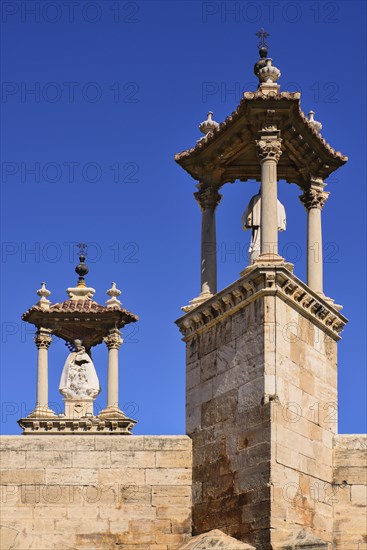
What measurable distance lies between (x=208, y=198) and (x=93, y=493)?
492 cm

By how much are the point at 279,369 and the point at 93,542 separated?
11.3 feet

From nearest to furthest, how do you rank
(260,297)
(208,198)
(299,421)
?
(299,421), (260,297), (208,198)

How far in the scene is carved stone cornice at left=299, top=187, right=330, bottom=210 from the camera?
19.1 meters

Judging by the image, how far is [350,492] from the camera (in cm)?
1702

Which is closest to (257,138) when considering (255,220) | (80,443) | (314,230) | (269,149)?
(269,149)

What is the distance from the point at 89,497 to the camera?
17109 mm

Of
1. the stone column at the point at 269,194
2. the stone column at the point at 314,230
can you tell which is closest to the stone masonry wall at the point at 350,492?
the stone column at the point at 314,230

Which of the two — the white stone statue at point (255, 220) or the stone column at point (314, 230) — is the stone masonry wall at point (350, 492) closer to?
the stone column at point (314, 230)

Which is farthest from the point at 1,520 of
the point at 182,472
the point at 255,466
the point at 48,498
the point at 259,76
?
the point at 259,76

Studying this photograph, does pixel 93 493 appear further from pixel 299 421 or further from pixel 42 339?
pixel 42 339

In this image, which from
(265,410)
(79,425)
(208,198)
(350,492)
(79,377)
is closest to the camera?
(265,410)

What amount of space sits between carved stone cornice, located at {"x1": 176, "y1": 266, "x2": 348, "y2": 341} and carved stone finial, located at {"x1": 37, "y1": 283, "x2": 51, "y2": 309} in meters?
10.2

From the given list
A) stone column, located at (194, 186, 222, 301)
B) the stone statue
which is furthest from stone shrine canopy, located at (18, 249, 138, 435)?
stone column, located at (194, 186, 222, 301)

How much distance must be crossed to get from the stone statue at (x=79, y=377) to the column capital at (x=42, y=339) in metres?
0.58
